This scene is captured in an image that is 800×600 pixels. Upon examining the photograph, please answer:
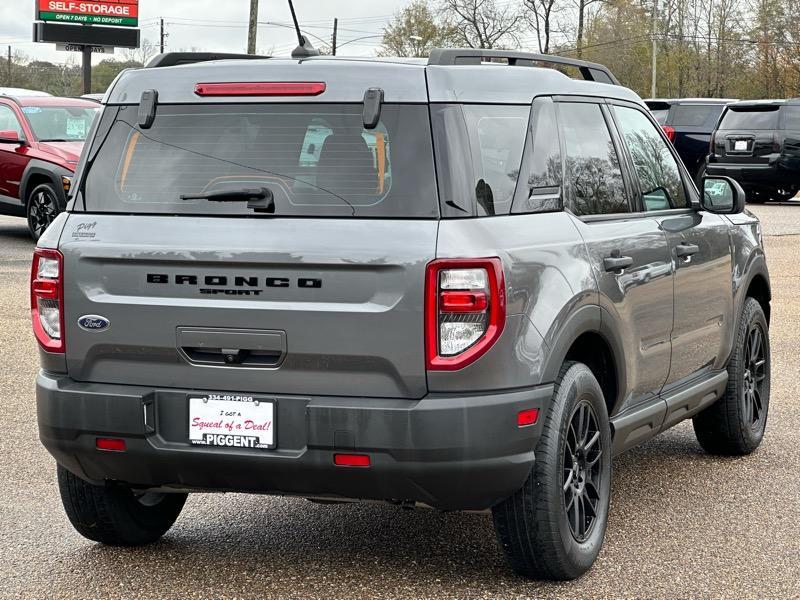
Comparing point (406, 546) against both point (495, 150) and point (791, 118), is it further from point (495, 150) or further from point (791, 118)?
point (791, 118)

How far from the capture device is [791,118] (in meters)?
25.0

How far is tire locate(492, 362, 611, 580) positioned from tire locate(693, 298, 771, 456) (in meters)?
1.76

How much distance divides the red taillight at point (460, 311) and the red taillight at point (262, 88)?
2.48 ft

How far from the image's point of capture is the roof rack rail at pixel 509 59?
4.38 m

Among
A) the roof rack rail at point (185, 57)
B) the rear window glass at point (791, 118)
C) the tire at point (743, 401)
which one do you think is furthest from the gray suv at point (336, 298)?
the rear window glass at point (791, 118)

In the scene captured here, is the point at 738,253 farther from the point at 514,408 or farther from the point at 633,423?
the point at 514,408

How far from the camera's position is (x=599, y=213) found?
4895mm

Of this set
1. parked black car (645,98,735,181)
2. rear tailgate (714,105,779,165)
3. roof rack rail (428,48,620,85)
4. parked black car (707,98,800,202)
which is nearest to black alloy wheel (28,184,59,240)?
roof rack rail (428,48,620,85)

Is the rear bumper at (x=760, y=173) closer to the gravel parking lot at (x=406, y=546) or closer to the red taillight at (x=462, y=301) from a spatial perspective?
the gravel parking lot at (x=406, y=546)

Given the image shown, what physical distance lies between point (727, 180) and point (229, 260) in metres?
2.92

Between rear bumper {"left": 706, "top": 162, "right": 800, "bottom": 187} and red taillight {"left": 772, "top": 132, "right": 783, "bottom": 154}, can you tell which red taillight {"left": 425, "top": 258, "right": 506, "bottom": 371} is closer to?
rear bumper {"left": 706, "top": 162, "right": 800, "bottom": 187}

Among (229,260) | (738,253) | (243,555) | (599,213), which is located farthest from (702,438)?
(229,260)

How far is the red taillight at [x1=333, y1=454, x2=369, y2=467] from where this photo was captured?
13.1 ft

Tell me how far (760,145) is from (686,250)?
20334mm
